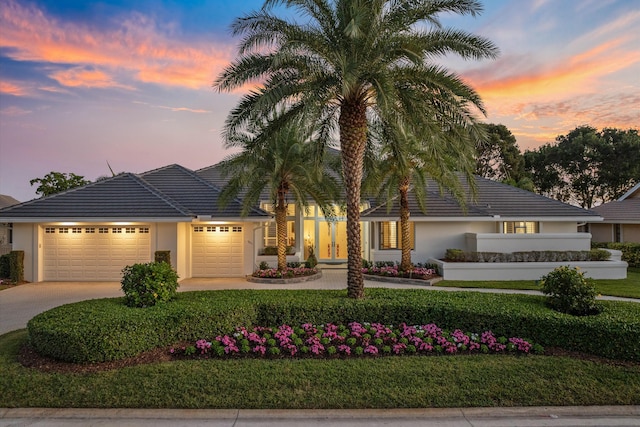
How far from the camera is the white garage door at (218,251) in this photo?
1744cm

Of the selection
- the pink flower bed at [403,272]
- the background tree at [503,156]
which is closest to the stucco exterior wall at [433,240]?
the pink flower bed at [403,272]

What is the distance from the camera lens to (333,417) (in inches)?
188

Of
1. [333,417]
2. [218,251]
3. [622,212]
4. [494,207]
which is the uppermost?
[494,207]

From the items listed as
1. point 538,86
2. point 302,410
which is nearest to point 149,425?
point 302,410

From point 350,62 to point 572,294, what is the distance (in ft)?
21.8

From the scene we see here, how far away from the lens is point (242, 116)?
9.38 m

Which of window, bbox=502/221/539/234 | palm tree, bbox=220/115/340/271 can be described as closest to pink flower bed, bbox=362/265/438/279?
palm tree, bbox=220/115/340/271

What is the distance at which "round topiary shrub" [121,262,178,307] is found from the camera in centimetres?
781

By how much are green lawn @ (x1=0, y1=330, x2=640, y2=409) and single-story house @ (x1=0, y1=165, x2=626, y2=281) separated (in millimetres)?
10629

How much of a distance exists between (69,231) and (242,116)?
39.1 ft

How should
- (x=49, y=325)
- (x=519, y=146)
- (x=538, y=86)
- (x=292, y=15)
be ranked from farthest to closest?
(x=519, y=146) → (x=538, y=86) → (x=292, y=15) → (x=49, y=325)

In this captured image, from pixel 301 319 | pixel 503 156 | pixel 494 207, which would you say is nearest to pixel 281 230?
pixel 301 319

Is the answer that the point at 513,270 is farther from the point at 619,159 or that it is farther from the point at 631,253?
the point at 619,159

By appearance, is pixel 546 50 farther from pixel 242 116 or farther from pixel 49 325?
pixel 49 325
